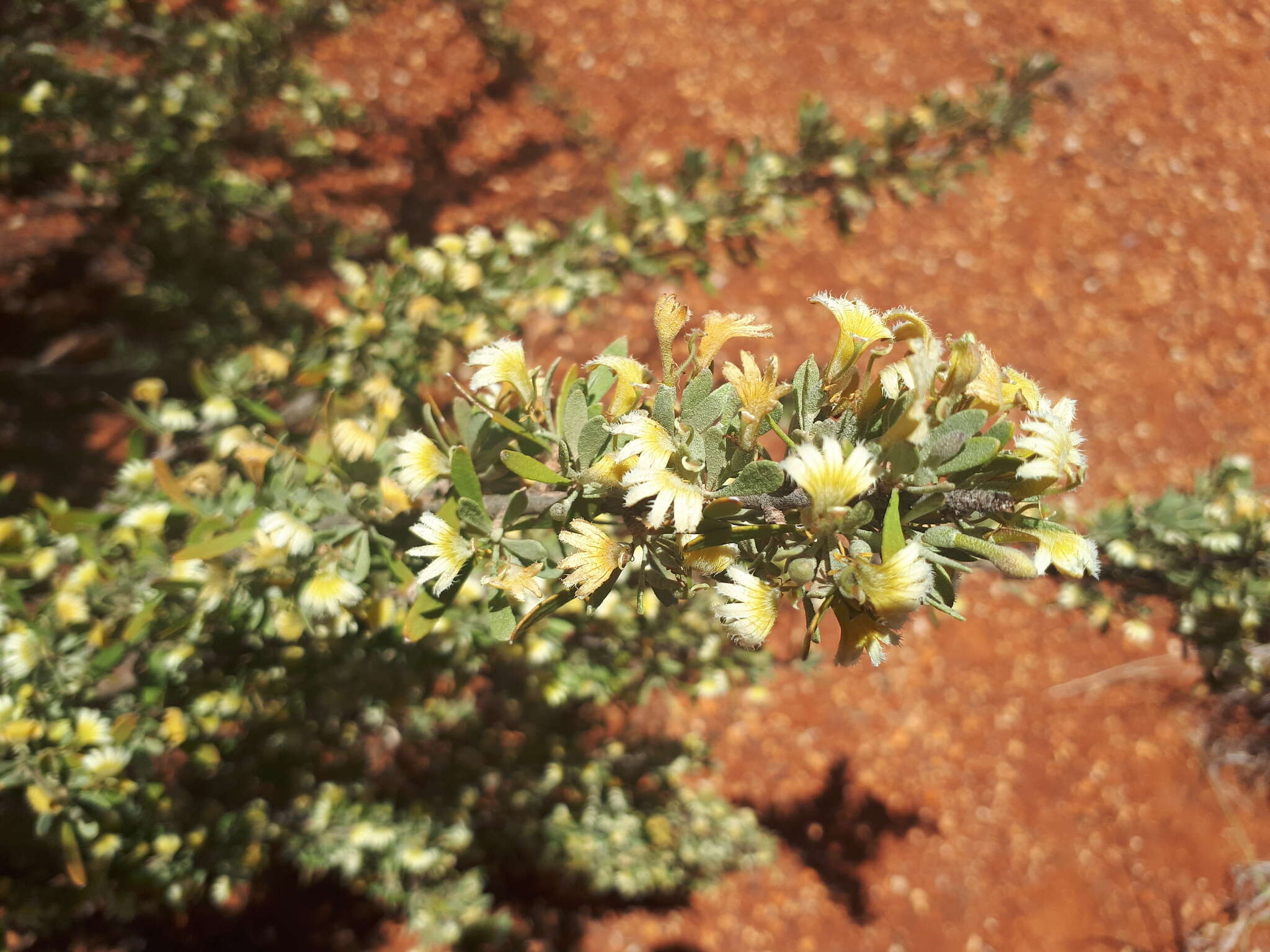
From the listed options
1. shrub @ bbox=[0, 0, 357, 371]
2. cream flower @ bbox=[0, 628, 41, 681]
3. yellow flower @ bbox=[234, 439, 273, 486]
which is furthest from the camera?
shrub @ bbox=[0, 0, 357, 371]

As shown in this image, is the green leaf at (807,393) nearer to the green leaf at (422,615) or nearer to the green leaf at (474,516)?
the green leaf at (474,516)

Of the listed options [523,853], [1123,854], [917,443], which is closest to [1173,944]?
[1123,854]

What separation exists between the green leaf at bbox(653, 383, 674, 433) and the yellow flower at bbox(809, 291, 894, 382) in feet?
0.71

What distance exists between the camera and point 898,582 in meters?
0.79

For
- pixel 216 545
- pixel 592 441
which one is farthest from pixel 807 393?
pixel 216 545

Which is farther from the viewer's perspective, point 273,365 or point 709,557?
point 273,365

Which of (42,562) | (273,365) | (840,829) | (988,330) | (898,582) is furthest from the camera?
(988,330)

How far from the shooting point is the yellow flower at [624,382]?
0.98 meters

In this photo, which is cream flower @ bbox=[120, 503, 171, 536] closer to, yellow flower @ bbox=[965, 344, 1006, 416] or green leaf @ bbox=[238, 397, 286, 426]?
green leaf @ bbox=[238, 397, 286, 426]

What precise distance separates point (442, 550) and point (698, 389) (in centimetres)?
45

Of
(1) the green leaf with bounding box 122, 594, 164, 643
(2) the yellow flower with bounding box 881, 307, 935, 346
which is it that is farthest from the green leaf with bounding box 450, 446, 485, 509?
(1) the green leaf with bounding box 122, 594, 164, 643

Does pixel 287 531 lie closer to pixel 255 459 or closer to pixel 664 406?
pixel 255 459

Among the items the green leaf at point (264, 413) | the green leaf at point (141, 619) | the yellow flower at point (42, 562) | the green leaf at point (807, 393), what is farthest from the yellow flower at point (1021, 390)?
the yellow flower at point (42, 562)

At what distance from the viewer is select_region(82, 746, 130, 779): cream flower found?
159 cm
